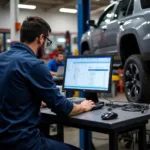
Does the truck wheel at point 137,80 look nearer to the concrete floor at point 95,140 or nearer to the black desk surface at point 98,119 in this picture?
the concrete floor at point 95,140

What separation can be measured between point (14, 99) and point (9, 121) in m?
0.14

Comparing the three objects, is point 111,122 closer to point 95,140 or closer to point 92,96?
point 92,96

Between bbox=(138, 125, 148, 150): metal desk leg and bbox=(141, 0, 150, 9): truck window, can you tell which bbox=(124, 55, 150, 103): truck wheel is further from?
bbox=(138, 125, 148, 150): metal desk leg

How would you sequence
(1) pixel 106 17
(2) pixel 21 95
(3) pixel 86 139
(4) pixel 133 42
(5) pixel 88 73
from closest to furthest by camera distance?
(2) pixel 21 95, (5) pixel 88 73, (3) pixel 86 139, (4) pixel 133 42, (1) pixel 106 17

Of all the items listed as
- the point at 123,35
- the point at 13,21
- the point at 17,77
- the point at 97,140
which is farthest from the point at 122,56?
the point at 13,21

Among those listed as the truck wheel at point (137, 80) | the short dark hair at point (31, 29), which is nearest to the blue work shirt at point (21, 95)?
the short dark hair at point (31, 29)

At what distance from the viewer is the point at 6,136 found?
6.03ft

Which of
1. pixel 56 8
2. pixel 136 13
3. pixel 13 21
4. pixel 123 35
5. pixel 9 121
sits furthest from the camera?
pixel 56 8

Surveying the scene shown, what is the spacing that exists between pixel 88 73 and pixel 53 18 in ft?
46.7

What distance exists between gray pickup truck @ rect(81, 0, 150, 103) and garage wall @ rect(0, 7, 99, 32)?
10316 mm

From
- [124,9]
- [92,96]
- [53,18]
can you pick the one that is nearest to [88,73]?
[92,96]

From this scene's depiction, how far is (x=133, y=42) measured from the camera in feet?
15.1

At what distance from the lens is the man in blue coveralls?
1.83 m

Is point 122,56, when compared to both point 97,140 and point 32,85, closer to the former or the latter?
point 97,140
